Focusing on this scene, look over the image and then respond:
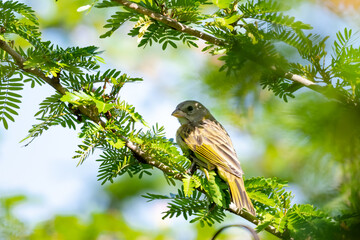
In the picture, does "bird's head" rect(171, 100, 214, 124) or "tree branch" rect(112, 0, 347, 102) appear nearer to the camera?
"tree branch" rect(112, 0, 347, 102)

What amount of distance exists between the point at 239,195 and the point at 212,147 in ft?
3.53

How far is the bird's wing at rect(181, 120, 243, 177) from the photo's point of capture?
2975 mm

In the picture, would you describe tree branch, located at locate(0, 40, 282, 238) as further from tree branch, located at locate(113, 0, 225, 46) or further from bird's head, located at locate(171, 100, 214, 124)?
bird's head, located at locate(171, 100, 214, 124)

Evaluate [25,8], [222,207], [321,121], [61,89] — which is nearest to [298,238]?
[222,207]

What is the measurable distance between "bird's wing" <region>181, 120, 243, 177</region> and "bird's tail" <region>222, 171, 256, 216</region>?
28 cm

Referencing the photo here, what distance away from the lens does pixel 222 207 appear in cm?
218

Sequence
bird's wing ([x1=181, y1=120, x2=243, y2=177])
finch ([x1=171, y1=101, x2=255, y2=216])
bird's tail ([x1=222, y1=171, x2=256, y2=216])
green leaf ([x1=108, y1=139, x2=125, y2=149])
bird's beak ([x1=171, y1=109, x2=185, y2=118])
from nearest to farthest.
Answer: green leaf ([x1=108, y1=139, x2=125, y2=149]) < bird's tail ([x1=222, y1=171, x2=256, y2=216]) < finch ([x1=171, y1=101, x2=255, y2=216]) < bird's wing ([x1=181, y1=120, x2=243, y2=177]) < bird's beak ([x1=171, y1=109, x2=185, y2=118])

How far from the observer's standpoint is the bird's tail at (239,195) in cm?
205

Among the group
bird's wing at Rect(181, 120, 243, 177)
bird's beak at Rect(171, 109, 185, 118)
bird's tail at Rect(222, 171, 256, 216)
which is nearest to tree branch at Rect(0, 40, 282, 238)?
bird's tail at Rect(222, 171, 256, 216)

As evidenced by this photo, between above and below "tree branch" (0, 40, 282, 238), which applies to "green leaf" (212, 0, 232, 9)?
above

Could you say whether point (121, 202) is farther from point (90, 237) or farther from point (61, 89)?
point (61, 89)

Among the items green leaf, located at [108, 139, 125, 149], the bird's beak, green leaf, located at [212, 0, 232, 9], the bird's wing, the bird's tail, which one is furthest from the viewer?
the bird's beak

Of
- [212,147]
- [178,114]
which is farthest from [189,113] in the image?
[212,147]

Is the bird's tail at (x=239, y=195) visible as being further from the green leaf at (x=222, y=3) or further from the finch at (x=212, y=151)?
the green leaf at (x=222, y=3)
